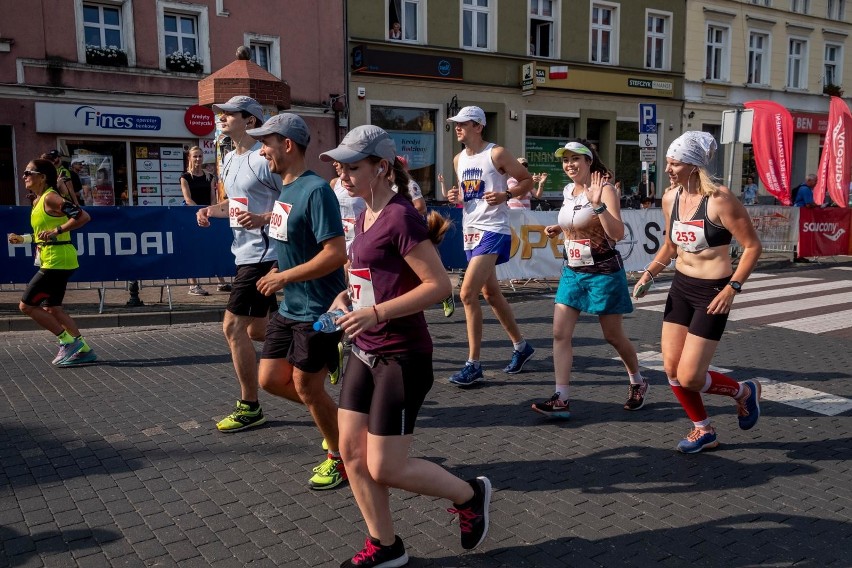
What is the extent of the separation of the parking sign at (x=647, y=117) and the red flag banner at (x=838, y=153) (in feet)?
12.9

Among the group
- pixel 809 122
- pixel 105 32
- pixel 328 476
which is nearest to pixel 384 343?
pixel 328 476

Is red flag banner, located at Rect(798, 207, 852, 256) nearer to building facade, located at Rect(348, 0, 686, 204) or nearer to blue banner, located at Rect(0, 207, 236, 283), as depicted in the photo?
building facade, located at Rect(348, 0, 686, 204)

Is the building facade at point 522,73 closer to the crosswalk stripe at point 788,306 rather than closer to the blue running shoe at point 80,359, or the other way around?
the crosswalk stripe at point 788,306

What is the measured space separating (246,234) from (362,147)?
2134 millimetres

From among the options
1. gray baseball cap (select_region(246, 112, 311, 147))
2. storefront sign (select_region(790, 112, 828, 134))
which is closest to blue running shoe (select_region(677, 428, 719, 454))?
Answer: gray baseball cap (select_region(246, 112, 311, 147))

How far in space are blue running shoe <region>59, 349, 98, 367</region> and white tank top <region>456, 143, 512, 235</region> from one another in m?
3.82

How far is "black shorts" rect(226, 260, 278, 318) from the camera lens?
4824 millimetres

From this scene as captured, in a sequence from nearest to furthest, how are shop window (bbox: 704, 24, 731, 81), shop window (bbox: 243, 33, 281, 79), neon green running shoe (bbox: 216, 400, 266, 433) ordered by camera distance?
neon green running shoe (bbox: 216, 400, 266, 433)
shop window (bbox: 243, 33, 281, 79)
shop window (bbox: 704, 24, 731, 81)

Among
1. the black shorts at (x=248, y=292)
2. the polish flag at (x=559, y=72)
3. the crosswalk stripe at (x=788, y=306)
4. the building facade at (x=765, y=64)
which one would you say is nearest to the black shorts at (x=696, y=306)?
the black shorts at (x=248, y=292)

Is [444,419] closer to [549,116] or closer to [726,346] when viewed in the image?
[726,346]

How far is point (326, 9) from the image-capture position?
67.7ft

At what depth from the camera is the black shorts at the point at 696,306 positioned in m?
4.37

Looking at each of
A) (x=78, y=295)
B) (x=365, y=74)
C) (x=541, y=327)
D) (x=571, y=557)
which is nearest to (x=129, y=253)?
(x=78, y=295)

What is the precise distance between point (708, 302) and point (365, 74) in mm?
18251
